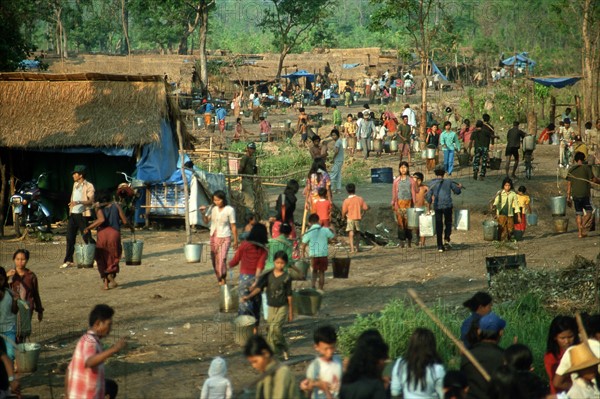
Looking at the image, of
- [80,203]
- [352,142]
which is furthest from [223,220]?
[352,142]

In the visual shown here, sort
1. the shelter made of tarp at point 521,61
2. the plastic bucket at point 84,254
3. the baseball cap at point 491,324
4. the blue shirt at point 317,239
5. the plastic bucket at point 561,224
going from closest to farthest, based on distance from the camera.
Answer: the baseball cap at point 491,324, the blue shirt at point 317,239, the plastic bucket at point 84,254, the plastic bucket at point 561,224, the shelter made of tarp at point 521,61

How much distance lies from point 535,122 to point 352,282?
19233 millimetres

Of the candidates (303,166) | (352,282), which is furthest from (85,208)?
(303,166)

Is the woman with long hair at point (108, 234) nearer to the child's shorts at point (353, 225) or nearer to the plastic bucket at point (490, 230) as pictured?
the child's shorts at point (353, 225)

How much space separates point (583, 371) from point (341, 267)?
7.42 m

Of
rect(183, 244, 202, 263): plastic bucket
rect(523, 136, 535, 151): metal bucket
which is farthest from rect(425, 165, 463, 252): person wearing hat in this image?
rect(523, 136, 535, 151): metal bucket

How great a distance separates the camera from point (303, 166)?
30.4m

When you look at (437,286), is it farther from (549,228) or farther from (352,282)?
(549,228)

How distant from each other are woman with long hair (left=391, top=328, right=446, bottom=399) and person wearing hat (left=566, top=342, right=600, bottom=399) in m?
1.11

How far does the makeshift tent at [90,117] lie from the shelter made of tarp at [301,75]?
32636 mm

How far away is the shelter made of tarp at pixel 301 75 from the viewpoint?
53537mm

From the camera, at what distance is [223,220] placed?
1401 cm

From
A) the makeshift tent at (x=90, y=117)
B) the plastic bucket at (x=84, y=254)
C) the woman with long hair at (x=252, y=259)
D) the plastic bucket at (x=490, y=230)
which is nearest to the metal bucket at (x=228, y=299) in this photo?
the woman with long hair at (x=252, y=259)

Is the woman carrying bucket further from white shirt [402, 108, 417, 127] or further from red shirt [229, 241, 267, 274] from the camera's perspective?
white shirt [402, 108, 417, 127]
